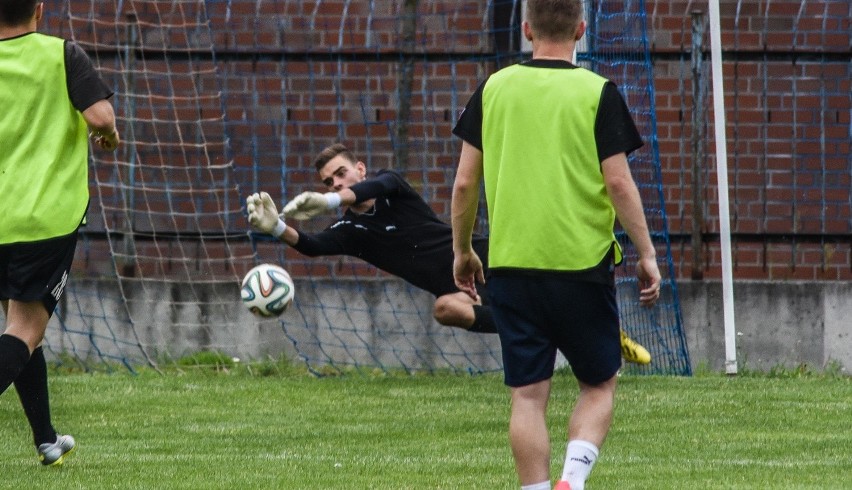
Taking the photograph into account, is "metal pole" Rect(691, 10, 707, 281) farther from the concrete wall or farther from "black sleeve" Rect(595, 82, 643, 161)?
"black sleeve" Rect(595, 82, 643, 161)

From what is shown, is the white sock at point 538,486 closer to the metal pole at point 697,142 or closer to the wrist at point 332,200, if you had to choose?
the wrist at point 332,200

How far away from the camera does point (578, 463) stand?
4402 millimetres

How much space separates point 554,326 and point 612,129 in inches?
23.7

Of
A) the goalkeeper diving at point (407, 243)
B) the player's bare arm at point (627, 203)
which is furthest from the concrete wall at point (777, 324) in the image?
the player's bare arm at point (627, 203)

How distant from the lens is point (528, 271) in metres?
4.44

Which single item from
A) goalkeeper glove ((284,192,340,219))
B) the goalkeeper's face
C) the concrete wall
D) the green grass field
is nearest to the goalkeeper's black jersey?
the goalkeeper's face

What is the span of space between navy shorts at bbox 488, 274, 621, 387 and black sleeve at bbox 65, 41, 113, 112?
1.66 m

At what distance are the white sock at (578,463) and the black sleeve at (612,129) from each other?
85cm

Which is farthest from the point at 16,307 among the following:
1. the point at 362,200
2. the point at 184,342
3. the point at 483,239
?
the point at 184,342

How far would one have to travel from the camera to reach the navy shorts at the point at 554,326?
4410mm

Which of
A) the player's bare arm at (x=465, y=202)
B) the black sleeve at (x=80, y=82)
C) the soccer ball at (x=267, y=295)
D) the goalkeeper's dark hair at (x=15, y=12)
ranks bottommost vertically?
the soccer ball at (x=267, y=295)

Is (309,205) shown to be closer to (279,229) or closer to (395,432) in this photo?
(279,229)

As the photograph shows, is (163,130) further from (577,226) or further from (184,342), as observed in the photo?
(577,226)

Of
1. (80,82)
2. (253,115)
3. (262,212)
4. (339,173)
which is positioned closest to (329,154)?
(339,173)
